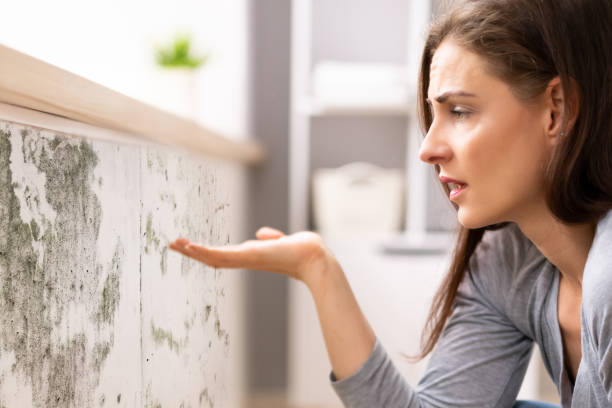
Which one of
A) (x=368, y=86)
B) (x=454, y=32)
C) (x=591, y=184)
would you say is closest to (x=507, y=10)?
(x=454, y=32)

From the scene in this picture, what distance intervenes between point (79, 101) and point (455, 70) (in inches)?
17.6

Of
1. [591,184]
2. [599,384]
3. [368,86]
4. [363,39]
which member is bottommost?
[599,384]

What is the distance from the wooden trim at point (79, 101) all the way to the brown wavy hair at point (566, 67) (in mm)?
401

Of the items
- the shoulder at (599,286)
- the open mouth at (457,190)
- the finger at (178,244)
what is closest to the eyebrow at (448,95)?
the open mouth at (457,190)

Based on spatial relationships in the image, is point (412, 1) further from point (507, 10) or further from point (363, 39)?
point (507, 10)

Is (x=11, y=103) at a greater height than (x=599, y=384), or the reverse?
(x=11, y=103)

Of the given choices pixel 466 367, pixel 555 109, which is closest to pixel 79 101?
pixel 555 109

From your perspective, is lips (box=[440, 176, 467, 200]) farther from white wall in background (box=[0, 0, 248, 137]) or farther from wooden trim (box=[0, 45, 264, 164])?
white wall in background (box=[0, 0, 248, 137])

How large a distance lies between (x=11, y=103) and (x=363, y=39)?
1.94 metres

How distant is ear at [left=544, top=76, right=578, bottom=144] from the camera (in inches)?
27.9

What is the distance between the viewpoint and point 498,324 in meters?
0.94

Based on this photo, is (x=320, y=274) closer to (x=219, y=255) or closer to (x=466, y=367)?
(x=219, y=255)

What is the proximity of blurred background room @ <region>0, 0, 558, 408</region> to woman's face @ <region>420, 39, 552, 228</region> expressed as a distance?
1.24m

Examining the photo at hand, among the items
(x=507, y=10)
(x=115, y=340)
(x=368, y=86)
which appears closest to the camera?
(x=115, y=340)
